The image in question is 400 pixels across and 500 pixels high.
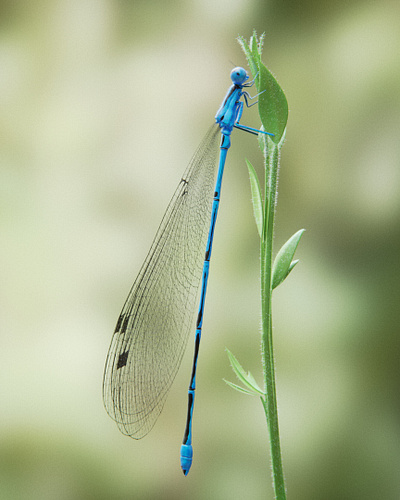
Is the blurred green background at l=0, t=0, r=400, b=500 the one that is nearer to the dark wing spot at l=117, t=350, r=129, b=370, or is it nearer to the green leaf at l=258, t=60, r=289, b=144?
the dark wing spot at l=117, t=350, r=129, b=370

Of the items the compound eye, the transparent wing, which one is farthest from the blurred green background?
the compound eye

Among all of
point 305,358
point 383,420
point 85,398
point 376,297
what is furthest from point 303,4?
point 85,398

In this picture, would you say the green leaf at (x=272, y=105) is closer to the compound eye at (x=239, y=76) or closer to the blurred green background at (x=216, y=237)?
the compound eye at (x=239, y=76)

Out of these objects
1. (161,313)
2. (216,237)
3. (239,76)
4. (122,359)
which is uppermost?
(239,76)

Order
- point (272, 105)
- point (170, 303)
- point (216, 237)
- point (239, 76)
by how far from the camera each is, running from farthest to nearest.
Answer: point (216, 237)
point (170, 303)
point (239, 76)
point (272, 105)

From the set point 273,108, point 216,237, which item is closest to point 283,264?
point 273,108

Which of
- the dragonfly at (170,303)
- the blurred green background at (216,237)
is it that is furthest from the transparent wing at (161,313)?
Result: the blurred green background at (216,237)

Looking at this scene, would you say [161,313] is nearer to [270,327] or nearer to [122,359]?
[122,359]
